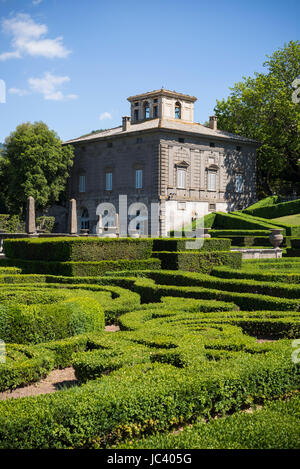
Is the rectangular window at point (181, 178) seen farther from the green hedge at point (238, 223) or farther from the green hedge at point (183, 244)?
the green hedge at point (183, 244)

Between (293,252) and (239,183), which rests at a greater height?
(239,183)

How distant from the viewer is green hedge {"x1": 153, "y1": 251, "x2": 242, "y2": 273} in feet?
50.3

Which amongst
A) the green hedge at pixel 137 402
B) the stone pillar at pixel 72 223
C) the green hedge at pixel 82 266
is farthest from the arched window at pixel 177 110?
the green hedge at pixel 137 402

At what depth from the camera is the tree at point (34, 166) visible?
39531mm

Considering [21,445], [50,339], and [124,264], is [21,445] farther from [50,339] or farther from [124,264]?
[124,264]

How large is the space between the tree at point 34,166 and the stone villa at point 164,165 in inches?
97.1

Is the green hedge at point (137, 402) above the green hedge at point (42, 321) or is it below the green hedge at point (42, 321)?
below

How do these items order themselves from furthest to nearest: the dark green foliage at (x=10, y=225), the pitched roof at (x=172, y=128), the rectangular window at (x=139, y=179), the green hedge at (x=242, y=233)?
the rectangular window at (x=139, y=179) < the pitched roof at (x=172, y=128) < the dark green foliage at (x=10, y=225) < the green hedge at (x=242, y=233)

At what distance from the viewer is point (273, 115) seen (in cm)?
4216

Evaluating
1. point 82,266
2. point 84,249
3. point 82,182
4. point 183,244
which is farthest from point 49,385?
point 82,182

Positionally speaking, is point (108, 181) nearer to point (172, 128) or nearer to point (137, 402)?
point (172, 128)

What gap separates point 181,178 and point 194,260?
24471 mm
